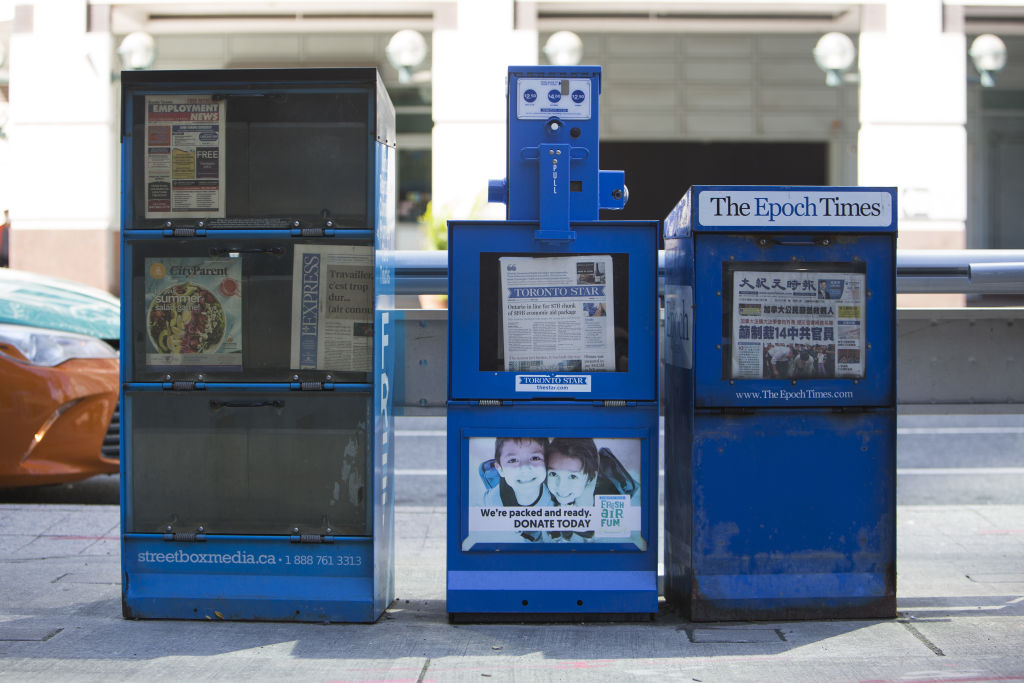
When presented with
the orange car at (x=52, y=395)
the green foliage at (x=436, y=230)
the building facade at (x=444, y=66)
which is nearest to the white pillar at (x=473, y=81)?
the building facade at (x=444, y=66)

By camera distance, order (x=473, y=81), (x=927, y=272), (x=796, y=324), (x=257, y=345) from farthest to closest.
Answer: (x=473, y=81) → (x=927, y=272) → (x=257, y=345) → (x=796, y=324)

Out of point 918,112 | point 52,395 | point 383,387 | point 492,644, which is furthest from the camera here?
point 918,112

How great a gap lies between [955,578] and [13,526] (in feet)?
16.2

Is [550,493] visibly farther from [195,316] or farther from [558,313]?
[195,316]

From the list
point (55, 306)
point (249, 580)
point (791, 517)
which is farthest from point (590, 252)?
point (55, 306)

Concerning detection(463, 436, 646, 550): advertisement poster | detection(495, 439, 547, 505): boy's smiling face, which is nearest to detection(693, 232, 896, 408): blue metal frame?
detection(463, 436, 646, 550): advertisement poster

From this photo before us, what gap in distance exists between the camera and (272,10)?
1831cm

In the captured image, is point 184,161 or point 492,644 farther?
point 184,161

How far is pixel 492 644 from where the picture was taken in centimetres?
440

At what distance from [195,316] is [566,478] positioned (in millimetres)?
1755

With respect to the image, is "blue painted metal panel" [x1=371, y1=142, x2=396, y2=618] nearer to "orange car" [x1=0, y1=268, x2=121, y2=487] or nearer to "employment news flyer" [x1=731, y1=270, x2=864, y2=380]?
"employment news flyer" [x1=731, y1=270, x2=864, y2=380]

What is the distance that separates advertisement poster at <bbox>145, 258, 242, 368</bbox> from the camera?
16.3 ft

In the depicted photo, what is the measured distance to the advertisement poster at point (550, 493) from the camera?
4645 mm

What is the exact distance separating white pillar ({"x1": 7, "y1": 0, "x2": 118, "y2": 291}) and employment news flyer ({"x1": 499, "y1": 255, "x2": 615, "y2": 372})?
595 inches
